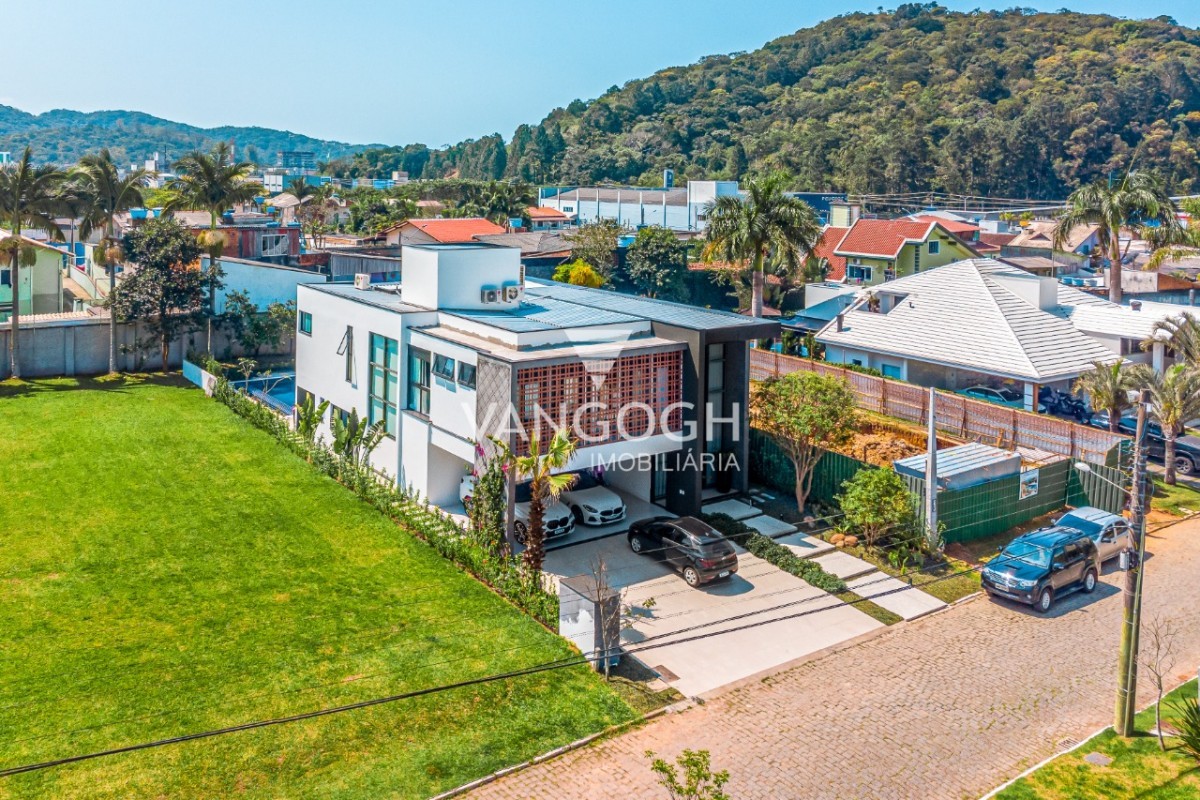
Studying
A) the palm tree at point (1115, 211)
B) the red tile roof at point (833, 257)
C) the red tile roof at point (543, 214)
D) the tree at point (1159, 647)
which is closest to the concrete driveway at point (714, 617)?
the tree at point (1159, 647)

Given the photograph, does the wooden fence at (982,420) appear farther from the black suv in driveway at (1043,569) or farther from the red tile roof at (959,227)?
the red tile roof at (959,227)

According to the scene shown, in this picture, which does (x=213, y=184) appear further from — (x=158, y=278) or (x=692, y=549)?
(x=692, y=549)

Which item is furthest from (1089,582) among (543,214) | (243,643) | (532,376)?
(543,214)

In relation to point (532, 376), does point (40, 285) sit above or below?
above

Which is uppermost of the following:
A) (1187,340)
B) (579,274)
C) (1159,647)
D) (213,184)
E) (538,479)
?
(213,184)

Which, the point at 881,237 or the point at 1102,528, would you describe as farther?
the point at 881,237

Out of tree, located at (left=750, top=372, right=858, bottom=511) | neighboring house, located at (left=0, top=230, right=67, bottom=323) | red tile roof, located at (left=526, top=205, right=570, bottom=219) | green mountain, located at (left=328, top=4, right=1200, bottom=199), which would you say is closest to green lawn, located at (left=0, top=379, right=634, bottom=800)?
tree, located at (left=750, top=372, right=858, bottom=511)

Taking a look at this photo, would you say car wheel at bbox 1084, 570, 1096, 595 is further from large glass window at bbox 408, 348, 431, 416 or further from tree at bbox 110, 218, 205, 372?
tree at bbox 110, 218, 205, 372

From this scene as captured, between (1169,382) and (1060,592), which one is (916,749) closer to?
(1060,592)
